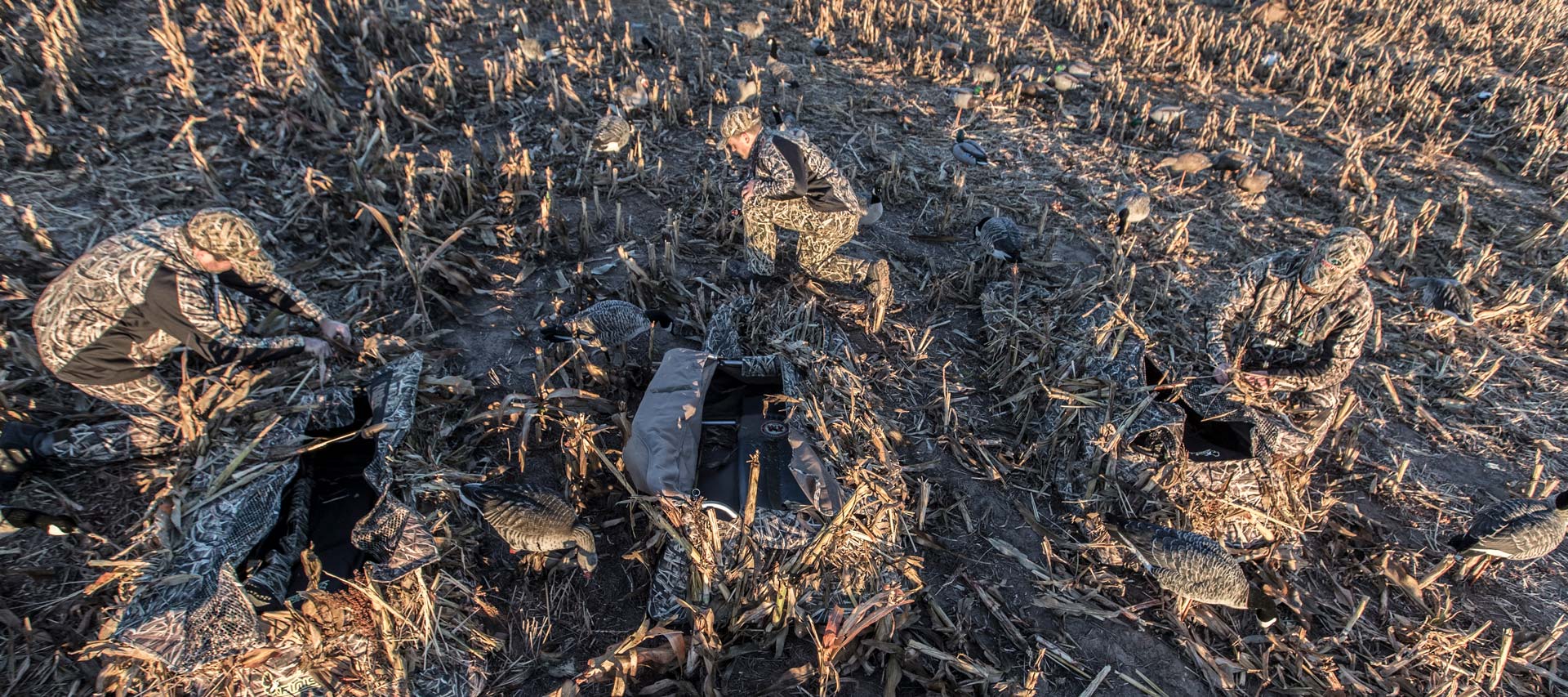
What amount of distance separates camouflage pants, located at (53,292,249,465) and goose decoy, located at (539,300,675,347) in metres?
1.82

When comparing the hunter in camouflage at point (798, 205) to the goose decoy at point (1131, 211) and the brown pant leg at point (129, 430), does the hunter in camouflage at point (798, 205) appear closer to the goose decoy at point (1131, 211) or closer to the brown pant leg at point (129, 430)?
the goose decoy at point (1131, 211)

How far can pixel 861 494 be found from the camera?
10.2ft

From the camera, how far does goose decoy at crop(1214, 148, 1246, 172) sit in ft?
24.7

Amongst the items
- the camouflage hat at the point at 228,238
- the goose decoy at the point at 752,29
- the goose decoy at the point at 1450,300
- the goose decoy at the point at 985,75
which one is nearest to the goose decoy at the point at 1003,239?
the goose decoy at the point at 1450,300

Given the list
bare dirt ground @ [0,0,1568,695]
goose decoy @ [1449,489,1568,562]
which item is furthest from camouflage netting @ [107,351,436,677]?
goose decoy @ [1449,489,1568,562]

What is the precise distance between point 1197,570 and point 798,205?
3648 mm

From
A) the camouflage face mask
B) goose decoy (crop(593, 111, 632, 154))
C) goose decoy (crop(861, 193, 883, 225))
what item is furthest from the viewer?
goose decoy (crop(593, 111, 632, 154))

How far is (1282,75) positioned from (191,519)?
43.5 ft

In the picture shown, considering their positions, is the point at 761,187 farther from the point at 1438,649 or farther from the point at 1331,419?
the point at 1438,649

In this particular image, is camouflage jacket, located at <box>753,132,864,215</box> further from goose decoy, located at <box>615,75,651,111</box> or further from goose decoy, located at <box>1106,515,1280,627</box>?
goose decoy, located at <box>1106,515,1280,627</box>

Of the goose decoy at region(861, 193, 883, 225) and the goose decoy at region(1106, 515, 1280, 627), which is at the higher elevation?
the goose decoy at region(861, 193, 883, 225)

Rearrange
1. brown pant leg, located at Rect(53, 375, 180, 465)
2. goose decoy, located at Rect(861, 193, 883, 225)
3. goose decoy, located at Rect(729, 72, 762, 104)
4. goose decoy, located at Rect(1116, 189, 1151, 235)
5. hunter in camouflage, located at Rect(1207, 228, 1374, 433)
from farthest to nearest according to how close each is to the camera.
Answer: goose decoy, located at Rect(729, 72, 762, 104), goose decoy, located at Rect(1116, 189, 1151, 235), goose decoy, located at Rect(861, 193, 883, 225), hunter in camouflage, located at Rect(1207, 228, 1374, 433), brown pant leg, located at Rect(53, 375, 180, 465)

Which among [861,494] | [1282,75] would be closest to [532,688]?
[861,494]

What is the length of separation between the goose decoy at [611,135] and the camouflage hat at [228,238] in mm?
3534
